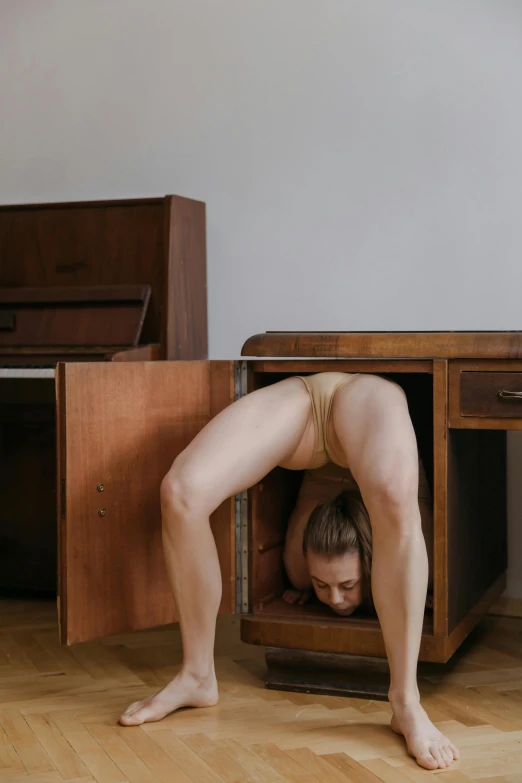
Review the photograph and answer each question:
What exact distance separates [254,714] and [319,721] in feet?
0.52

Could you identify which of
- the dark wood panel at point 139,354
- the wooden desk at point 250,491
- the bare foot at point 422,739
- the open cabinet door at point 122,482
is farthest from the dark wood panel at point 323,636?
the dark wood panel at point 139,354

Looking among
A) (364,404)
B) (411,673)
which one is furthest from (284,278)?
(411,673)

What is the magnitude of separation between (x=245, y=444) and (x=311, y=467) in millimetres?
244

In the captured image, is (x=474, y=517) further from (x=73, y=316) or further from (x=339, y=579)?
(x=73, y=316)

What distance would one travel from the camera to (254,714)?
2350mm

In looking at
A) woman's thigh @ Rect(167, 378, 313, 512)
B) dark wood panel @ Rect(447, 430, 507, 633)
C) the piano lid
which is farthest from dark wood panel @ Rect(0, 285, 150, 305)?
dark wood panel @ Rect(447, 430, 507, 633)

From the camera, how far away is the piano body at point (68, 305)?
331 centimetres

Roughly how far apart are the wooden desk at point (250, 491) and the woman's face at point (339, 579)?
4 cm

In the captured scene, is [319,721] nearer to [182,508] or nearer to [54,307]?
[182,508]

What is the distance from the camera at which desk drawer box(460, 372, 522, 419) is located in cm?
229

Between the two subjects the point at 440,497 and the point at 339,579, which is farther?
the point at 339,579

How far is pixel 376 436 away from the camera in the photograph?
7.37ft

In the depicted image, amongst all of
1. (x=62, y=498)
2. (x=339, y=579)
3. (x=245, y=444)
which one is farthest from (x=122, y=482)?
(x=339, y=579)

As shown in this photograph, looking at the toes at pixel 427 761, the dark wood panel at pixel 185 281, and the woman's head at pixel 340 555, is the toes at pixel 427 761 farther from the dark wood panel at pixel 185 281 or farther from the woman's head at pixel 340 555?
the dark wood panel at pixel 185 281
